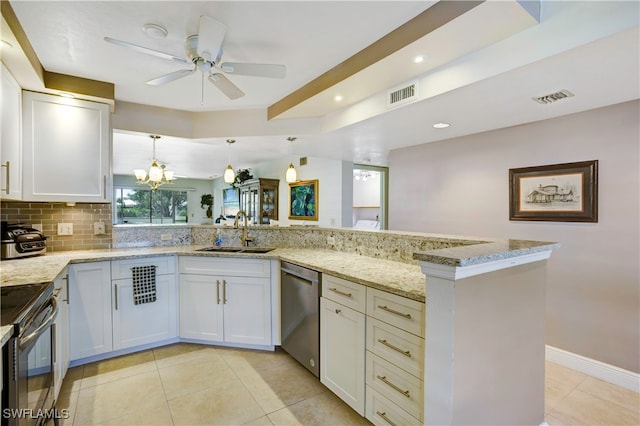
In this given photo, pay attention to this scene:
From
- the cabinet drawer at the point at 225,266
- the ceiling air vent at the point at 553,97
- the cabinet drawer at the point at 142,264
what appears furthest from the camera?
the cabinet drawer at the point at 225,266

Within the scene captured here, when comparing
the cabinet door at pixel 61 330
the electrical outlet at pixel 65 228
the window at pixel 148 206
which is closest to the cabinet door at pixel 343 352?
the cabinet door at pixel 61 330

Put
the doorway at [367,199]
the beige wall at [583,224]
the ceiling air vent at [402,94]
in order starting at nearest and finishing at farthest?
the ceiling air vent at [402,94], the beige wall at [583,224], the doorway at [367,199]

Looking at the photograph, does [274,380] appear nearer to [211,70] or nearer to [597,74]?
[211,70]

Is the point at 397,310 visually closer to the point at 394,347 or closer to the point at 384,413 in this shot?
the point at 394,347

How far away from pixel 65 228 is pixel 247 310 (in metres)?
1.89

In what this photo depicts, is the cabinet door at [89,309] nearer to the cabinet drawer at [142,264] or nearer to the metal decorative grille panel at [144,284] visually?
the cabinet drawer at [142,264]

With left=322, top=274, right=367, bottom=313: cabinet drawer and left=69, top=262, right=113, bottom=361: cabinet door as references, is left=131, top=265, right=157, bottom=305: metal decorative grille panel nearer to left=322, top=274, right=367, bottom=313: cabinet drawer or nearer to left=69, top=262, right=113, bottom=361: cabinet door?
left=69, top=262, right=113, bottom=361: cabinet door

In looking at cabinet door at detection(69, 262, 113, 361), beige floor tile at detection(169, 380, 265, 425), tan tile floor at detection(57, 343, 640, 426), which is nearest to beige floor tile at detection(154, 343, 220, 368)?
tan tile floor at detection(57, 343, 640, 426)

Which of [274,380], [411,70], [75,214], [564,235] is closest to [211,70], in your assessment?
[411,70]

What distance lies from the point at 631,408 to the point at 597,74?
2214mm

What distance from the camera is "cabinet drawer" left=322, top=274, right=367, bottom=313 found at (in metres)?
1.85

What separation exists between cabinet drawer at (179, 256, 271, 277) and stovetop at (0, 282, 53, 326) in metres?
1.16

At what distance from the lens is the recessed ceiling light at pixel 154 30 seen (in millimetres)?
1858

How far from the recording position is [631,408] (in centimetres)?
209
